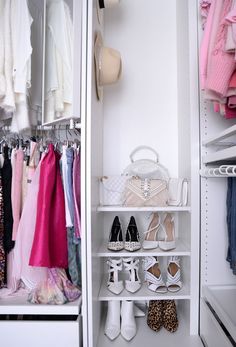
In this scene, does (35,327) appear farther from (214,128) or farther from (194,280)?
(214,128)

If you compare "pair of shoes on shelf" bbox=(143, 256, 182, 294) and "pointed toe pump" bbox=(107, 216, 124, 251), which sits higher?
"pointed toe pump" bbox=(107, 216, 124, 251)

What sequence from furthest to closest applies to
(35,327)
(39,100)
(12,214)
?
1. (39,100)
2. (12,214)
3. (35,327)

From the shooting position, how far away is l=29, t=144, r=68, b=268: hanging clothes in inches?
39.9

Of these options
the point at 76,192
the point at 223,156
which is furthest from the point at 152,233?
the point at 223,156

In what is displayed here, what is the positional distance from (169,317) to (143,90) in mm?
1306

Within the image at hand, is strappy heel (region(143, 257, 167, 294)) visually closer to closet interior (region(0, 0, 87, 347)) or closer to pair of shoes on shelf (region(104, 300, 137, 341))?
pair of shoes on shelf (region(104, 300, 137, 341))

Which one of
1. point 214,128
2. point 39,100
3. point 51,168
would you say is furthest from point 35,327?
point 214,128

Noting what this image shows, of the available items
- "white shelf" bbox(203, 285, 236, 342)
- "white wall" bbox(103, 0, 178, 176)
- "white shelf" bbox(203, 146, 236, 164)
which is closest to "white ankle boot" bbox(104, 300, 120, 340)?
"white shelf" bbox(203, 285, 236, 342)

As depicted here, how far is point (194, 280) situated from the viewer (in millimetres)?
1180

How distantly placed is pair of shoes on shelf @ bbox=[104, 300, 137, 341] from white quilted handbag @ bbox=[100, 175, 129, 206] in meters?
0.52

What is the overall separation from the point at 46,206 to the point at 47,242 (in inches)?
6.1

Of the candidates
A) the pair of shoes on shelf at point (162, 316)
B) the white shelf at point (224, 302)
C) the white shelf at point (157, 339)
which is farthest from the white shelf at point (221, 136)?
the white shelf at point (157, 339)

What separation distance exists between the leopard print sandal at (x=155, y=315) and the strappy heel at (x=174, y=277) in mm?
110

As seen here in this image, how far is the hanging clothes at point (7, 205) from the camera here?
1145mm
